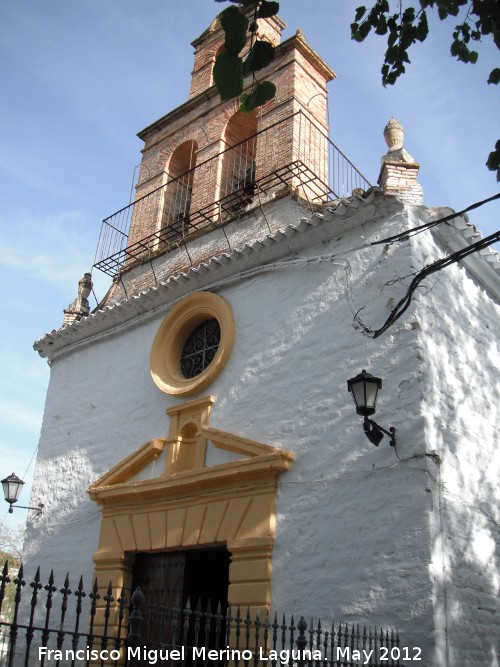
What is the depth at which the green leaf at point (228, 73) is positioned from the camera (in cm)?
288

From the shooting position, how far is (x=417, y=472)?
5.30 meters

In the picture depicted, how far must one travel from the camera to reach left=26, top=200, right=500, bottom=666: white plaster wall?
524 centimetres

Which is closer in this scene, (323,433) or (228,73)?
(228,73)

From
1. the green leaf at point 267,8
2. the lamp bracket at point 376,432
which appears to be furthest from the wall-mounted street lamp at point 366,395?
the green leaf at point 267,8

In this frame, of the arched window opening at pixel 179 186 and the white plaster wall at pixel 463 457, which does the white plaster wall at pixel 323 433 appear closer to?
the white plaster wall at pixel 463 457

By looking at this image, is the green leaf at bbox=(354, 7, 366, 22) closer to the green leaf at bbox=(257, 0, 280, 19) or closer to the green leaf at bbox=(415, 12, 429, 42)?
the green leaf at bbox=(415, 12, 429, 42)

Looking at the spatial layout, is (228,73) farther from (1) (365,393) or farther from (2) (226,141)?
(2) (226,141)

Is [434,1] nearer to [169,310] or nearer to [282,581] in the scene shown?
[282,581]

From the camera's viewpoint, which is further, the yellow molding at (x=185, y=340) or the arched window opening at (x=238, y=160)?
the arched window opening at (x=238, y=160)

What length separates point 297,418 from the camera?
6336mm

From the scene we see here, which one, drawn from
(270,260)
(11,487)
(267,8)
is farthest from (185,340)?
(267,8)

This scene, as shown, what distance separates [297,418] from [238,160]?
5.32m

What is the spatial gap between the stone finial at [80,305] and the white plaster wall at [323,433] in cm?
200

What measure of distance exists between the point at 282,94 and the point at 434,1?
20.4 ft
